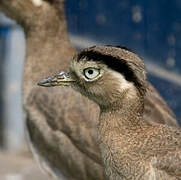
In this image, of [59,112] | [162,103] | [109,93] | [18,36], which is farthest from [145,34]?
[18,36]

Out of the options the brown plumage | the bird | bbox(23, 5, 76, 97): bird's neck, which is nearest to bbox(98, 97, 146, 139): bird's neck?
the bird

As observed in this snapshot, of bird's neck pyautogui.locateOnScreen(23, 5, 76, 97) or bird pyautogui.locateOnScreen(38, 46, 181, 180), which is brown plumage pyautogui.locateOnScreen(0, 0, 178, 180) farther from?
bird pyautogui.locateOnScreen(38, 46, 181, 180)

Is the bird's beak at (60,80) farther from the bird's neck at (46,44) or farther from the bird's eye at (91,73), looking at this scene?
the bird's neck at (46,44)

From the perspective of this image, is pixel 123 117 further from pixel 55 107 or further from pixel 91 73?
pixel 55 107

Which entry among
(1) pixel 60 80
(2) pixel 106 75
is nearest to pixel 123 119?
(2) pixel 106 75

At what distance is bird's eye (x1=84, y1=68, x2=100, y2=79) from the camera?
3102 millimetres

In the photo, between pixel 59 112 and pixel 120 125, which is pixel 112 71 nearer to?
pixel 120 125

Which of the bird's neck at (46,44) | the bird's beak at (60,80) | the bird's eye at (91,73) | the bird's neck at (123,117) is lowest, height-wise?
the bird's neck at (123,117)

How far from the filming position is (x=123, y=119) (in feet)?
10.3

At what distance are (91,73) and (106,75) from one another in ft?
0.30

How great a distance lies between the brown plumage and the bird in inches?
26.8

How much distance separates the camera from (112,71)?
3053 millimetres

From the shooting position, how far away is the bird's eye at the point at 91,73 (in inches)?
122

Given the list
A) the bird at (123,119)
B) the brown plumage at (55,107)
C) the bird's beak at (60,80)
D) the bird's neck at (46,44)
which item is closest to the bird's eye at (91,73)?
the bird at (123,119)
